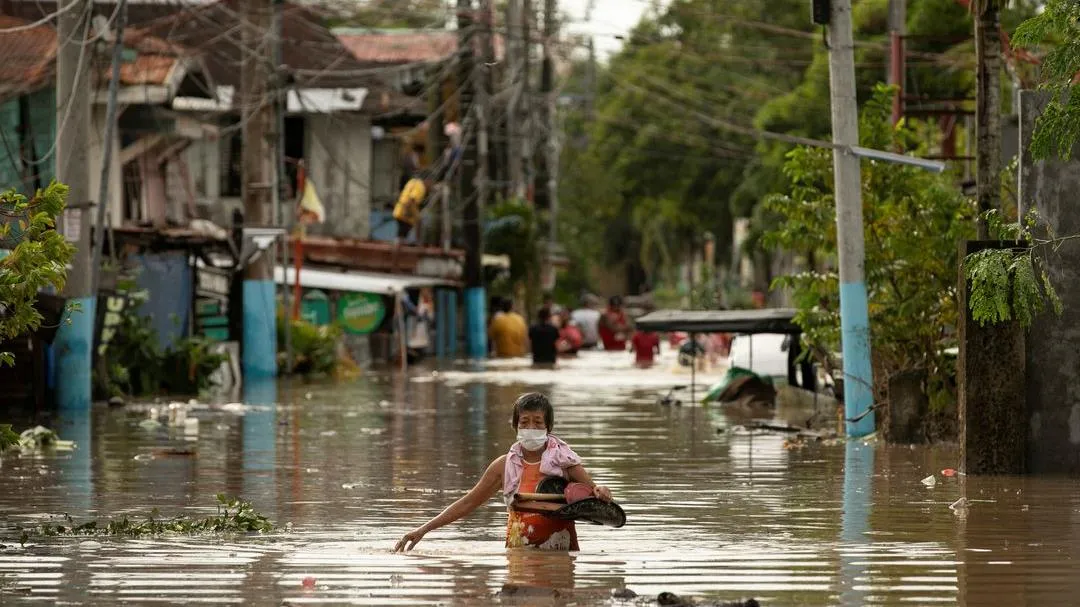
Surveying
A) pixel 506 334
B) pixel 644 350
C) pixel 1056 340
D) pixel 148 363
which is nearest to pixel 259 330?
pixel 148 363

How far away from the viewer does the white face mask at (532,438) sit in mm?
11094

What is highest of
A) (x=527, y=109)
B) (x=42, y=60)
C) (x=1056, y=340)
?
(x=527, y=109)

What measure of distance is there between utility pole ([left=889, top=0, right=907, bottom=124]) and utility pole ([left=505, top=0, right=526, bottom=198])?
2272cm

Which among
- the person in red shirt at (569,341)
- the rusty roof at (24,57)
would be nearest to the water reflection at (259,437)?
the rusty roof at (24,57)

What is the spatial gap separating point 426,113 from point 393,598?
47.2 m

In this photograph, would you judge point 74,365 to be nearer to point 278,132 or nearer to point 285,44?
point 278,132

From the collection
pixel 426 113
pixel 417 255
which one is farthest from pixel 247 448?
pixel 426 113

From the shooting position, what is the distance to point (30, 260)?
39.7ft

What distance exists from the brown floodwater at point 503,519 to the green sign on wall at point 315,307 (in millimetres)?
19381

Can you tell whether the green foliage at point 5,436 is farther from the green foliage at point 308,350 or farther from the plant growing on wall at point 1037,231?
the green foliage at point 308,350

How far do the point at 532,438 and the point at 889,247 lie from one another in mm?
11137

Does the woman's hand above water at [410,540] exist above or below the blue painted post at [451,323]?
below

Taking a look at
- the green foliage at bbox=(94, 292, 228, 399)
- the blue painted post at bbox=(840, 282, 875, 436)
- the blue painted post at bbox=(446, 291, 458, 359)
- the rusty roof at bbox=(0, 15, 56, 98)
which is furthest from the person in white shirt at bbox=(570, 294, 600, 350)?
the blue painted post at bbox=(840, 282, 875, 436)

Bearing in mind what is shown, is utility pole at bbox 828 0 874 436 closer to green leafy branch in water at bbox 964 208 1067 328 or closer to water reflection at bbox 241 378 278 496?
green leafy branch in water at bbox 964 208 1067 328
